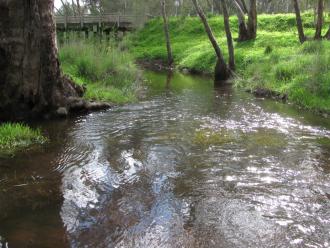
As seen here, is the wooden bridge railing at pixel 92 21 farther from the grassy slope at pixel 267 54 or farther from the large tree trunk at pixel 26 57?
the large tree trunk at pixel 26 57

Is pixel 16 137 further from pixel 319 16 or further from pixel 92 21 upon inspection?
pixel 92 21

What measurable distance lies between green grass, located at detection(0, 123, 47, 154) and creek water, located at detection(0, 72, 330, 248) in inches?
12.7

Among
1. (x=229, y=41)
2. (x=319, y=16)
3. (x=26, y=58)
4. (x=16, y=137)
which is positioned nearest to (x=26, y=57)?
(x=26, y=58)

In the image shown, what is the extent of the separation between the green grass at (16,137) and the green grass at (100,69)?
487cm

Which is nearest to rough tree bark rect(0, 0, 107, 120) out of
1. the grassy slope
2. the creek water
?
the creek water

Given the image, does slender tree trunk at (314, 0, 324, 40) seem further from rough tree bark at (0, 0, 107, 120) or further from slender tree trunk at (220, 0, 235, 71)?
rough tree bark at (0, 0, 107, 120)

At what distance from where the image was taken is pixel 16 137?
9.03m

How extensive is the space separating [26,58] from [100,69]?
17.5 ft

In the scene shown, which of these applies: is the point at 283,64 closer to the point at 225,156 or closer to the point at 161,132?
the point at 161,132

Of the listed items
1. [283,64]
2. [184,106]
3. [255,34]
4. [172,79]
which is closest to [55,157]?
[184,106]

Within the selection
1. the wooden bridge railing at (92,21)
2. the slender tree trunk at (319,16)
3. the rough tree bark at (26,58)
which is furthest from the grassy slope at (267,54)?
the rough tree bark at (26,58)

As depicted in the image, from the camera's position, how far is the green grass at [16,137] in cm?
868

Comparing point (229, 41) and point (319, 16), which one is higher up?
point (319, 16)

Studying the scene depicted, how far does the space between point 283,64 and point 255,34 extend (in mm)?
9988
